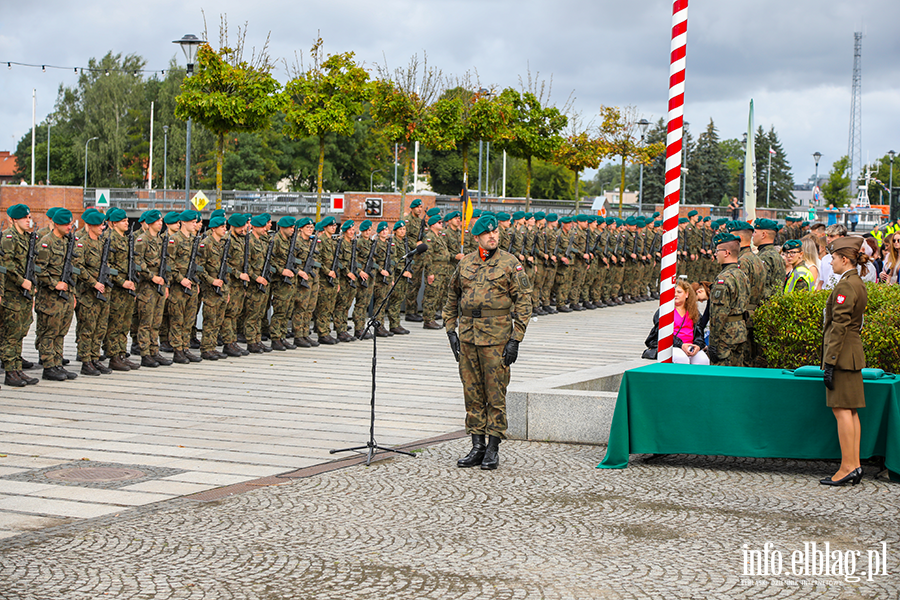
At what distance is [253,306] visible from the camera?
50.1 feet

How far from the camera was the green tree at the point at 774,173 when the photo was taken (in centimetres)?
12069

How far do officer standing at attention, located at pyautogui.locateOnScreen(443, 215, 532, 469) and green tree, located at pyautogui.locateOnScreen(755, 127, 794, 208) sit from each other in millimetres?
114145

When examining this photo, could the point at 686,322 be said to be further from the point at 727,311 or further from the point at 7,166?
the point at 7,166

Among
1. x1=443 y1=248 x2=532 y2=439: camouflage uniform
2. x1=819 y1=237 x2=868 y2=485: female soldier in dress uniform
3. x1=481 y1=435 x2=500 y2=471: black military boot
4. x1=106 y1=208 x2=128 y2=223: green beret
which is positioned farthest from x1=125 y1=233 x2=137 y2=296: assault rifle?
x1=819 y1=237 x2=868 y2=485: female soldier in dress uniform

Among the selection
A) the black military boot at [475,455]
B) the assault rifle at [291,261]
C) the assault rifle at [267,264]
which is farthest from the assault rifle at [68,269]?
the black military boot at [475,455]

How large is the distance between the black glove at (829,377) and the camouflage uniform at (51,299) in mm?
8845

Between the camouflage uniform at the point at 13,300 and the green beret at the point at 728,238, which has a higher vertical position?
the green beret at the point at 728,238

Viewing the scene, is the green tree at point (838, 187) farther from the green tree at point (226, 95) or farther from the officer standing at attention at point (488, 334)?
the officer standing at attention at point (488, 334)

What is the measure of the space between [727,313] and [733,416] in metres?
2.01

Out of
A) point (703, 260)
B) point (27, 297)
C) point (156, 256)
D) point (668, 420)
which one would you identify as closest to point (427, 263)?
point (156, 256)

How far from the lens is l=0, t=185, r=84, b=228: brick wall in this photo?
4919 centimetres

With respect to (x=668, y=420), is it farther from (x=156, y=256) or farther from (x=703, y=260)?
(x=703, y=260)

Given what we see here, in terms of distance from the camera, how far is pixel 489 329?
8.30 meters

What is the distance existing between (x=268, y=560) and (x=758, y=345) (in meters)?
6.39
